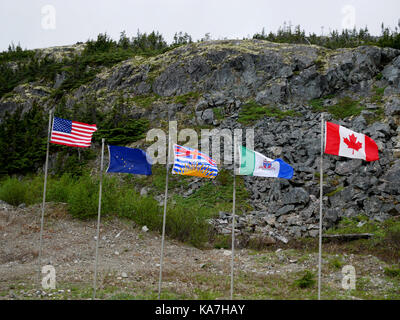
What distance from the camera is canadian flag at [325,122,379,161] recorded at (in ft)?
32.2

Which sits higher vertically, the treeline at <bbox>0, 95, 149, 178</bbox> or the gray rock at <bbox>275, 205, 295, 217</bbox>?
the treeline at <bbox>0, 95, 149, 178</bbox>

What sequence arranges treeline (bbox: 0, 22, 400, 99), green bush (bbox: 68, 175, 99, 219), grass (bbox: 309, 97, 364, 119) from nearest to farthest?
green bush (bbox: 68, 175, 99, 219)
grass (bbox: 309, 97, 364, 119)
treeline (bbox: 0, 22, 400, 99)

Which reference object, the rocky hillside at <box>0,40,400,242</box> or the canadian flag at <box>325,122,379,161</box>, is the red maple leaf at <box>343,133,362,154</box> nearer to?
the canadian flag at <box>325,122,379,161</box>

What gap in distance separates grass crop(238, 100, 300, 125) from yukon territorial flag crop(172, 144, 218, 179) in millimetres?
21211

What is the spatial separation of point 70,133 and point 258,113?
931 inches

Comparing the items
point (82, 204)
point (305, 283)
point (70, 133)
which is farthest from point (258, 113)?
point (70, 133)

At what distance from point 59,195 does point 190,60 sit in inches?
998

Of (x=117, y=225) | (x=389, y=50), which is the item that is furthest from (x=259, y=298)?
(x=389, y=50)

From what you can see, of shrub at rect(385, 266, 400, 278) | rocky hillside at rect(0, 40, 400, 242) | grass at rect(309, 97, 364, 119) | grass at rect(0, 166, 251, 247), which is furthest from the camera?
grass at rect(309, 97, 364, 119)

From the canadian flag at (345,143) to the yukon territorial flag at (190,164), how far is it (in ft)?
11.2

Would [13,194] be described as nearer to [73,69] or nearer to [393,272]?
[393,272]

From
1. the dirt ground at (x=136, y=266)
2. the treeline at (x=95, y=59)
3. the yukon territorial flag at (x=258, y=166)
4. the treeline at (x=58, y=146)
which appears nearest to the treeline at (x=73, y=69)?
the treeline at (x=95, y=59)

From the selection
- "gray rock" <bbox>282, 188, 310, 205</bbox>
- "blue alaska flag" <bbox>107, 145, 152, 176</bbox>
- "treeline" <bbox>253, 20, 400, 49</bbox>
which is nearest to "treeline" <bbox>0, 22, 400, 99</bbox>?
"treeline" <bbox>253, 20, 400, 49</bbox>

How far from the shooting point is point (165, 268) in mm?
13461
